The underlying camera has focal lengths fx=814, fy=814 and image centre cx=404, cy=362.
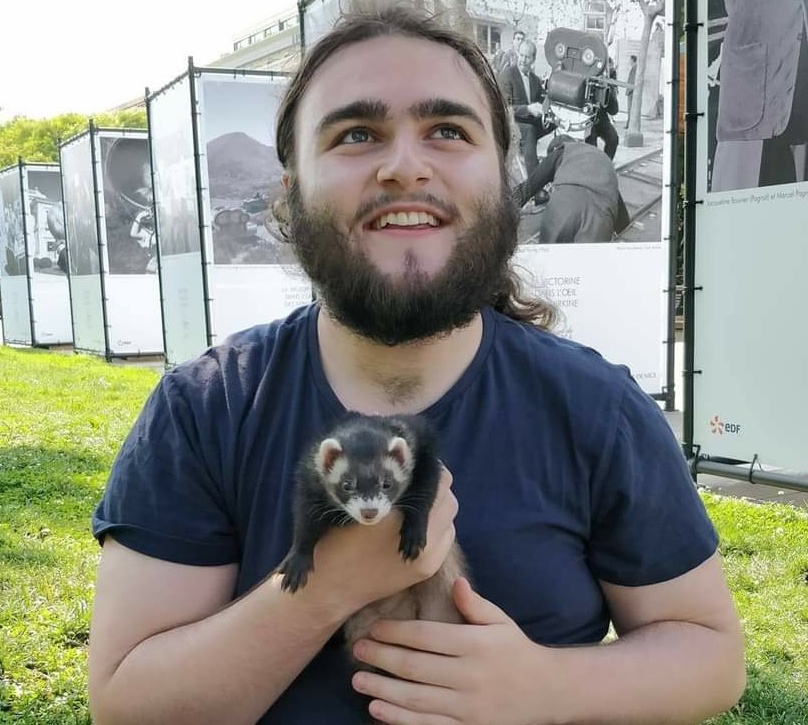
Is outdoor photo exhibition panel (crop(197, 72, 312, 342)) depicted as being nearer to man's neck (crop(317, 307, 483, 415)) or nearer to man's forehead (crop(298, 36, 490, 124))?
man's forehead (crop(298, 36, 490, 124))

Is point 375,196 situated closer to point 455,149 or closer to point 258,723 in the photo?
point 455,149

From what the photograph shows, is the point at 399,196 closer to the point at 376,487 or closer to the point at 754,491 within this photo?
the point at 376,487

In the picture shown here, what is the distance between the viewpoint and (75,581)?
4898mm

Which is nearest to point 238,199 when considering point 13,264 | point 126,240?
point 126,240

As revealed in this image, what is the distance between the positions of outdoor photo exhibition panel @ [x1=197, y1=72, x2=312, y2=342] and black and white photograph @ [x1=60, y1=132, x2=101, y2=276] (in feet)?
19.2

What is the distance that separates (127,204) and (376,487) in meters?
15.7

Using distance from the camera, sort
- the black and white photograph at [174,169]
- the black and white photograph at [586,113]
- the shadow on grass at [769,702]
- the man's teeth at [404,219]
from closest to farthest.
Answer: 1. the man's teeth at [404,219]
2. the shadow on grass at [769,702]
3. the black and white photograph at [586,113]
4. the black and white photograph at [174,169]

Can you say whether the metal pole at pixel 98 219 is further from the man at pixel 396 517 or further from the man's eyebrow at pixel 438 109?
the man's eyebrow at pixel 438 109

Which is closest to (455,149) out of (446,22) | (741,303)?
(446,22)

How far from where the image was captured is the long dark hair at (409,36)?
2.07 m

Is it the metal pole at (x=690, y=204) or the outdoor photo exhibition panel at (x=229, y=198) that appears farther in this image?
the outdoor photo exhibition panel at (x=229, y=198)

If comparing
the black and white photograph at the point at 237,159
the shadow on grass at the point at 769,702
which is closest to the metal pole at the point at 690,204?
the shadow on grass at the point at 769,702

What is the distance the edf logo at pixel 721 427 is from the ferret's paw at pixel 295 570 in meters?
4.83

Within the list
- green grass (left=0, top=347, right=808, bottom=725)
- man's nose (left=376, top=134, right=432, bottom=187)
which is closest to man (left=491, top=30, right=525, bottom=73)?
green grass (left=0, top=347, right=808, bottom=725)
